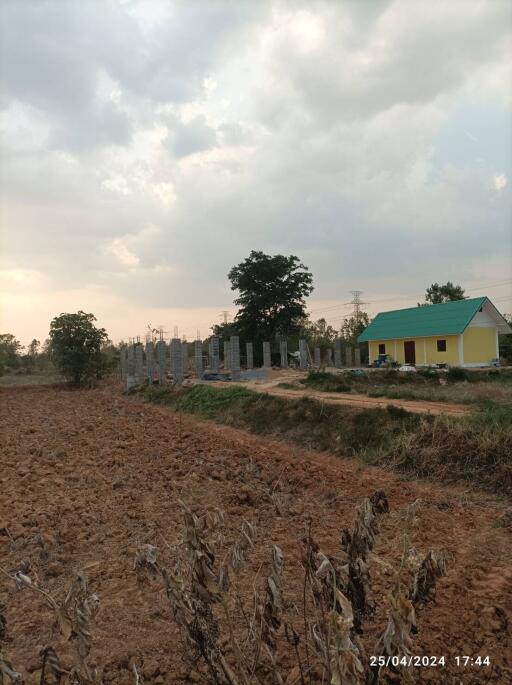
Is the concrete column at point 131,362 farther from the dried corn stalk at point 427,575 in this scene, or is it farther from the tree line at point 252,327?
the dried corn stalk at point 427,575

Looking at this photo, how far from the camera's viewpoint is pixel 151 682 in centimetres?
251

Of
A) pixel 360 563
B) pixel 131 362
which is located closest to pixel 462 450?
pixel 360 563

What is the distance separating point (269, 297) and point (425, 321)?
11690 mm

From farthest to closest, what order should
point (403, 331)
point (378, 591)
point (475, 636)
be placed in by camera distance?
point (403, 331) < point (378, 591) < point (475, 636)

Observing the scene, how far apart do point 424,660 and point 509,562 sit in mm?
1935

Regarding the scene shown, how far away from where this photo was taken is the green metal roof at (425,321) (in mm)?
24156

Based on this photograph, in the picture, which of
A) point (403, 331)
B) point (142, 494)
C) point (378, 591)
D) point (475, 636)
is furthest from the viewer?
point (403, 331)

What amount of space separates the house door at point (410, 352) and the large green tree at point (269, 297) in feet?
30.9

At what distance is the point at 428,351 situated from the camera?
25.4m

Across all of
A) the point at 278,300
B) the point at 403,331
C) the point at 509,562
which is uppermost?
the point at 278,300

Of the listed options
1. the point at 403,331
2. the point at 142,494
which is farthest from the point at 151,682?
the point at 403,331

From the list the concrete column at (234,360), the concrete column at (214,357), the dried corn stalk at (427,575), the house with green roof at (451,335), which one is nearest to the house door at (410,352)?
the house with green roof at (451,335)

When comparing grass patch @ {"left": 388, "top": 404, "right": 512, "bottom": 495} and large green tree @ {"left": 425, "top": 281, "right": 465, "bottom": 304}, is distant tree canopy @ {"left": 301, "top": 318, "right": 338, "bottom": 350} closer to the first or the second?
large green tree @ {"left": 425, "top": 281, "right": 465, "bottom": 304}

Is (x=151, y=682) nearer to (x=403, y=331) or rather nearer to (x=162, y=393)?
(x=162, y=393)
